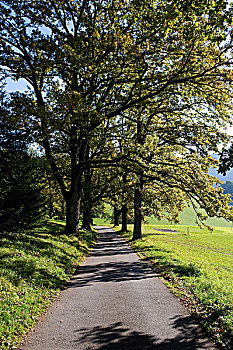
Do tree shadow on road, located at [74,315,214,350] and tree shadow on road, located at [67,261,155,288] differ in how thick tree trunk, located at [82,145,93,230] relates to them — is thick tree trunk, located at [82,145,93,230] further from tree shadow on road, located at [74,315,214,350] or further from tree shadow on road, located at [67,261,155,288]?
tree shadow on road, located at [74,315,214,350]

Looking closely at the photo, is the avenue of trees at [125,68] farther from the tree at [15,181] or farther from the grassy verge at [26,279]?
the grassy verge at [26,279]

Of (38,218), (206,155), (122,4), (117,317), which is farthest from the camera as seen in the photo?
(38,218)

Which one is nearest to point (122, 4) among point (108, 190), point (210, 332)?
point (210, 332)

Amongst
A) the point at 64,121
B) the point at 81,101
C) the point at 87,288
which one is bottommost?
the point at 87,288

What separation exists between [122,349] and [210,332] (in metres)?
2.17

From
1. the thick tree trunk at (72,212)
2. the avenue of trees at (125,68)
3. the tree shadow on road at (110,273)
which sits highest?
the avenue of trees at (125,68)

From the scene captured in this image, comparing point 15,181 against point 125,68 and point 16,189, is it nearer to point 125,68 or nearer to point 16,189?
point 16,189

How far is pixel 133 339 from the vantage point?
17.3ft

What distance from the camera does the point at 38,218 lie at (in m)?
16.7

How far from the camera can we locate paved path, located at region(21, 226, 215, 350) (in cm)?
511

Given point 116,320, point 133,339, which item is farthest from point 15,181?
point 133,339

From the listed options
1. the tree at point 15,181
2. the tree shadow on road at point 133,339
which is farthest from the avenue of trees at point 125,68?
the tree shadow on road at point 133,339

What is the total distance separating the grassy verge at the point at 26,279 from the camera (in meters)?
5.49

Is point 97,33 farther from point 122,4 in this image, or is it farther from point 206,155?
point 206,155
